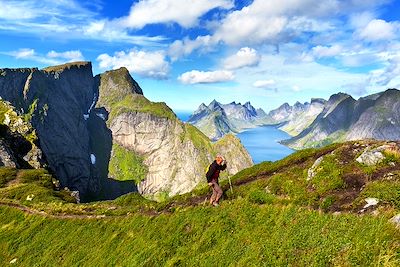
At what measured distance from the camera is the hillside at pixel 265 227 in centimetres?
1547

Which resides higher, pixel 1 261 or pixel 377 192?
pixel 377 192

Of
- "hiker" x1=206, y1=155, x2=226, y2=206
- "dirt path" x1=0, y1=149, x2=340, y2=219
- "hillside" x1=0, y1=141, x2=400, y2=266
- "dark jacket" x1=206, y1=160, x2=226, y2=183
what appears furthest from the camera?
"dirt path" x1=0, y1=149, x2=340, y2=219

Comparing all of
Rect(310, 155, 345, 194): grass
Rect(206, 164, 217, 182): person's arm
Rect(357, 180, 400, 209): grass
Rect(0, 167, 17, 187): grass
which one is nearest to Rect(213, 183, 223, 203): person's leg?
Rect(206, 164, 217, 182): person's arm

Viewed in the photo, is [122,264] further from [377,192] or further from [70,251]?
[377,192]

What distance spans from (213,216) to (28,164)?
149m

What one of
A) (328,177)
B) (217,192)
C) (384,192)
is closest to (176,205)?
(217,192)

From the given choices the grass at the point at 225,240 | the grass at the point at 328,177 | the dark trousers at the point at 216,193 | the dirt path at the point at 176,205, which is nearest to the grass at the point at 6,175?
the dirt path at the point at 176,205

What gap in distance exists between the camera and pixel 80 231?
34.4m

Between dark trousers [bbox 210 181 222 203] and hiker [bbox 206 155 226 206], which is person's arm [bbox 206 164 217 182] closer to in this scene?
hiker [bbox 206 155 226 206]

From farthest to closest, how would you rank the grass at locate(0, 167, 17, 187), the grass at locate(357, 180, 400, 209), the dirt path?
the grass at locate(0, 167, 17, 187) → the dirt path → the grass at locate(357, 180, 400, 209)

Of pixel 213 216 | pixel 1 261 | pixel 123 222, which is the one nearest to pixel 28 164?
pixel 1 261

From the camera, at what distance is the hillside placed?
1547cm

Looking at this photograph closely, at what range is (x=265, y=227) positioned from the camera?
1959 centimetres

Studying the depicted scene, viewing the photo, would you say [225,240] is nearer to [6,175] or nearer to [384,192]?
[384,192]
